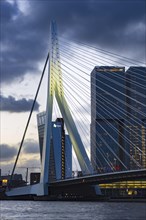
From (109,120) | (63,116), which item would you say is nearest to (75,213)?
(63,116)

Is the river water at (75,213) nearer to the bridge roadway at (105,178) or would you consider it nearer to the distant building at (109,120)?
the bridge roadway at (105,178)

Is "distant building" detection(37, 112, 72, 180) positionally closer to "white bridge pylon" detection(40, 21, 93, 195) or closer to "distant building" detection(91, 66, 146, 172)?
"distant building" detection(91, 66, 146, 172)

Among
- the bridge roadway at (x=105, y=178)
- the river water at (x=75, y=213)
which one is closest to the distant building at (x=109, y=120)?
the bridge roadway at (x=105, y=178)

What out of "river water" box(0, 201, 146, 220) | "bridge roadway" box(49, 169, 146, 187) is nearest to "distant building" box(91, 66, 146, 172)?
"bridge roadway" box(49, 169, 146, 187)

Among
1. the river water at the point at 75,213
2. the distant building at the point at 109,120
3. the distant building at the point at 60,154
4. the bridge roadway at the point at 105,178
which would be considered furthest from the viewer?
the distant building at the point at 60,154

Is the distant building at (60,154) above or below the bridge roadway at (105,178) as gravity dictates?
above

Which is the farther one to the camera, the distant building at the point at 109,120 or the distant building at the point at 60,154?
the distant building at the point at 60,154

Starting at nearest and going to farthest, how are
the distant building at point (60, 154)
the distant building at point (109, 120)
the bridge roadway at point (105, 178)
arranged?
the bridge roadway at point (105, 178)
the distant building at point (109, 120)
the distant building at point (60, 154)

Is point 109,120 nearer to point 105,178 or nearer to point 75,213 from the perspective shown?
point 105,178

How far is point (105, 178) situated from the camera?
59.5 m

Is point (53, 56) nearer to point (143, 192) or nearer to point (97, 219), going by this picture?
point (97, 219)

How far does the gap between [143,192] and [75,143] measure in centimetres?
8081

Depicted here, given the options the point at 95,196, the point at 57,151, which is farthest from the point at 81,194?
the point at 57,151

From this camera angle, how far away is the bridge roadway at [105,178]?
180ft
